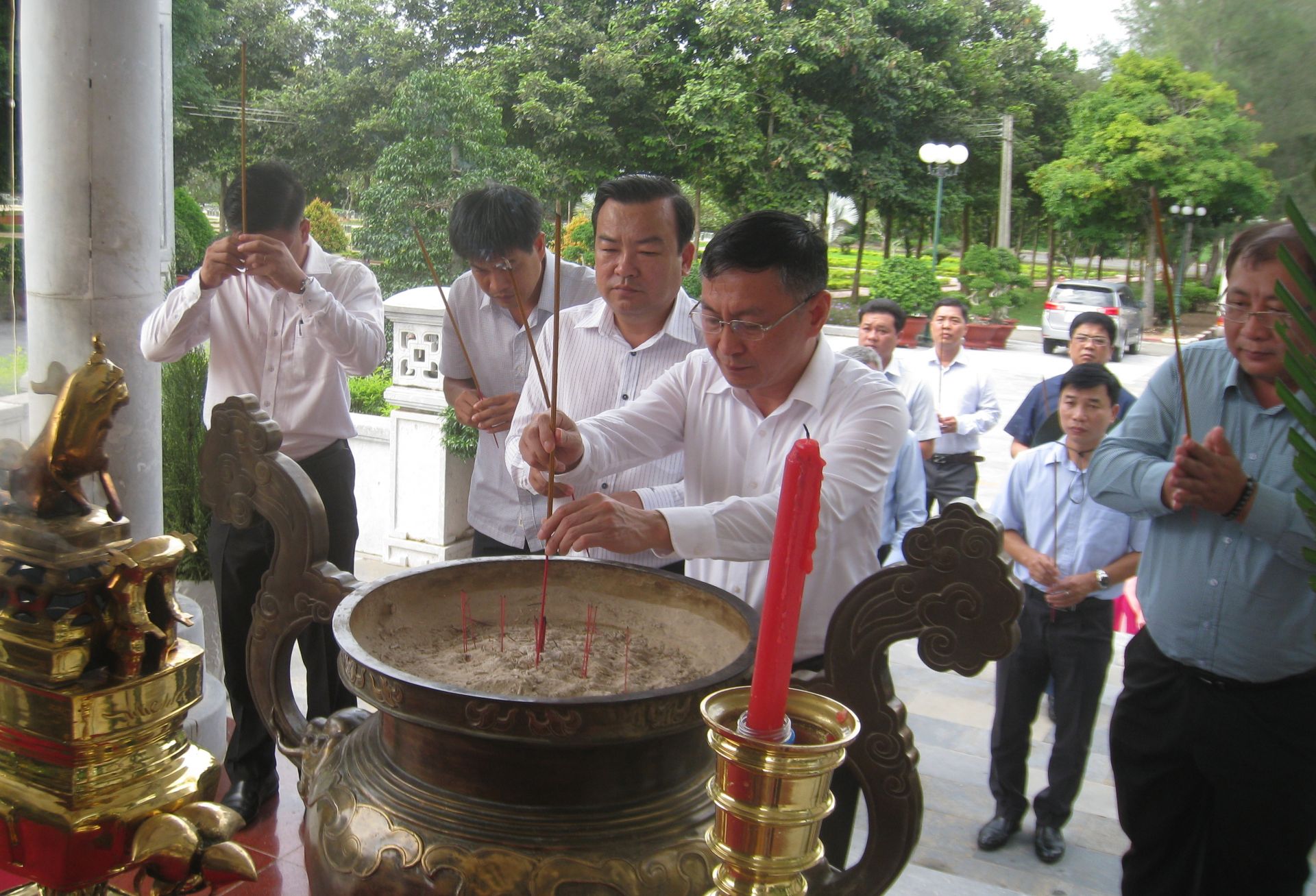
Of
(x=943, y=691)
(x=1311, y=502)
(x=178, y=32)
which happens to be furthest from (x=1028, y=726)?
(x=178, y=32)

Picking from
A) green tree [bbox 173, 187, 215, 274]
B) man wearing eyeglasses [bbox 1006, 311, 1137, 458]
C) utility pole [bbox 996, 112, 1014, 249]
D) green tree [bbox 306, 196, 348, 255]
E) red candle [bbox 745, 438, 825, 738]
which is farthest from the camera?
utility pole [bbox 996, 112, 1014, 249]

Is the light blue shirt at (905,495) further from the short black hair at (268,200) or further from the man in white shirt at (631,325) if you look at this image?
the short black hair at (268,200)

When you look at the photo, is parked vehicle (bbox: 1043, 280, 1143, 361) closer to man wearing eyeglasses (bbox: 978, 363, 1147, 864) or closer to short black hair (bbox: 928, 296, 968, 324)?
short black hair (bbox: 928, 296, 968, 324)

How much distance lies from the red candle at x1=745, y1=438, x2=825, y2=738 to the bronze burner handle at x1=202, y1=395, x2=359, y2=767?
970 mm

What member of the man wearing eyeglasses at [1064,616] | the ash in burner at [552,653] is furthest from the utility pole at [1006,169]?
the ash in burner at [552,653]

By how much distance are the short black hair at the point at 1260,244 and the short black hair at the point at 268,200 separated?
1902 mm

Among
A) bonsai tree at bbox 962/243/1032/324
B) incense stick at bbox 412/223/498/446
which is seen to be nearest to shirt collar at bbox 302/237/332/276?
incense stick at bbox 412/223/498/446

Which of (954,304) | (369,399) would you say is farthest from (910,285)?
(954,304)

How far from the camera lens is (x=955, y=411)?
15.5ft

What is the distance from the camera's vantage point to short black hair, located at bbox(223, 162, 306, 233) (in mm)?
2363

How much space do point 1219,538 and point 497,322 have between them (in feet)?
5.57

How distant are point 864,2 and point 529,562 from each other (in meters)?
16.5

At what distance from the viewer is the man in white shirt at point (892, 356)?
4.31m

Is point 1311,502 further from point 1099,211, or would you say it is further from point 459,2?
point 1099,211
